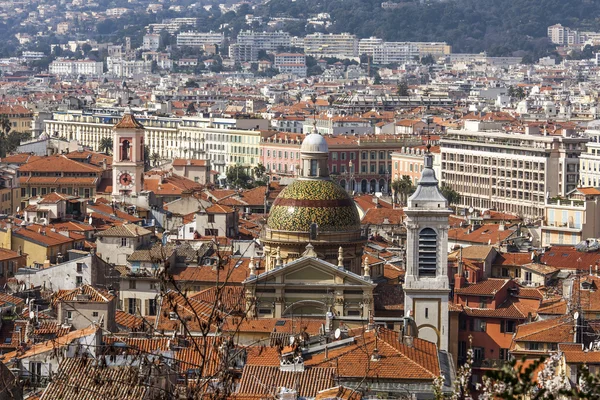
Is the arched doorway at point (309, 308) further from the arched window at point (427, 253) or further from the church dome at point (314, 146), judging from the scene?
the church dome at point (314, 146)

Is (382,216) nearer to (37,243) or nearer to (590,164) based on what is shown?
(37,243)

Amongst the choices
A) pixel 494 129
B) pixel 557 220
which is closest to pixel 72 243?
pixel 557 220

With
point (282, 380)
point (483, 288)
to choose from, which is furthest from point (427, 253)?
point (282, 380)

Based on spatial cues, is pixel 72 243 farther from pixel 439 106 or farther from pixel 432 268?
pixel 439 106

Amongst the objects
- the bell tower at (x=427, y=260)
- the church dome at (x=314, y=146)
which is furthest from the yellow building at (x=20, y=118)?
the bell tower at (x=427, y=260)

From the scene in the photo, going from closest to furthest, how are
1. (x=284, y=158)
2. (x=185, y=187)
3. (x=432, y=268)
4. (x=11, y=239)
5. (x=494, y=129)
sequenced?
1. (x=432, y=268)
2. (x=11, y=239)
3. (x=185, y=187)
4. (x=494, y=129)
5. (x=284, y=158)

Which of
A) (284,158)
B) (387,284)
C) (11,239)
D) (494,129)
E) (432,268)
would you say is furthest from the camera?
(284,158)

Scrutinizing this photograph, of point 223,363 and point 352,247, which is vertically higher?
point 223,363
